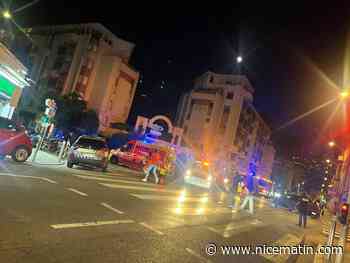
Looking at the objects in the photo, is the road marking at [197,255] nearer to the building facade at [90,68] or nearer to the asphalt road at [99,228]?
the asphalt road at [99,228]

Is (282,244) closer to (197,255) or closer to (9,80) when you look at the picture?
(197,255)

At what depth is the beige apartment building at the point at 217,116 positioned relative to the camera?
6372cm

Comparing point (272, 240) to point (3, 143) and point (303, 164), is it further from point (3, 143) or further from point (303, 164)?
point (303, 164)

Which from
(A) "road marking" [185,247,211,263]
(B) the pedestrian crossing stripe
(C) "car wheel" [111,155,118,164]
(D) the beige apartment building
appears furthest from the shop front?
(D) the beige apartment building

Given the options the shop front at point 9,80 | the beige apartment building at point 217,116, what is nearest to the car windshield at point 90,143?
the shop front at point 9,80

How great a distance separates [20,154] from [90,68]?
4269 centimetres

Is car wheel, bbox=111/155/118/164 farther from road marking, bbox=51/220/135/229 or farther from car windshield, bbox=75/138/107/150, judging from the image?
Answer: road marking, bbox=51/220/135/229

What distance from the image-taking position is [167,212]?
9570 mm

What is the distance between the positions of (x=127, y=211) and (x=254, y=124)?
243ft

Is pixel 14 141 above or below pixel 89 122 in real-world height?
below

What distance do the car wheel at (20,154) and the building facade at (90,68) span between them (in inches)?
1557

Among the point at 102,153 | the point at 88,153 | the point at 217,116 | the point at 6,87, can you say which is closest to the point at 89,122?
the point at 6,87

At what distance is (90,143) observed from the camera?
651 inches

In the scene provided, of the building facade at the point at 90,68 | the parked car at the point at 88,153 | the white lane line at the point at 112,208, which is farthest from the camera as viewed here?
the building facade at the point at 90,68
